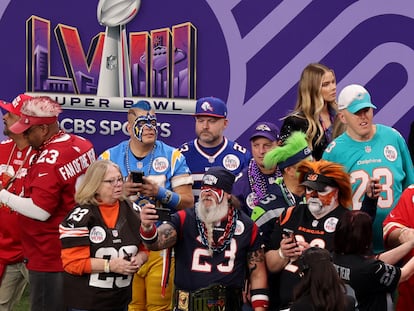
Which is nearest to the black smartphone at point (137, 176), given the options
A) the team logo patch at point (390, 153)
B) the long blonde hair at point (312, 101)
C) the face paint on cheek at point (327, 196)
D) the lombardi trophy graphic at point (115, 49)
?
the face paint on cheek at point (327, 196)

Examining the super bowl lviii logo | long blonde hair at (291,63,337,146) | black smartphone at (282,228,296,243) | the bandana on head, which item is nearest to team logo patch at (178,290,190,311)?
black smartphone at (282,228,296,243)

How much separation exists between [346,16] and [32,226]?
3481mm

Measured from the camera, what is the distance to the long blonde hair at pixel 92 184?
6.96 metres

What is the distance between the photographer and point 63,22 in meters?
9.91

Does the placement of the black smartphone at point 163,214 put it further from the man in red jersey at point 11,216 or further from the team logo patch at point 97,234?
the man in red jersey at point 11,216

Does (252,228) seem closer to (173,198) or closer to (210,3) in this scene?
(173,198)

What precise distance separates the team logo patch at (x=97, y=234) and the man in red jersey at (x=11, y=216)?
4.58 feet

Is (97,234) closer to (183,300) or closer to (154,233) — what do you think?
(154,233)

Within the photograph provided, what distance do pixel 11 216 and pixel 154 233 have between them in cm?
204

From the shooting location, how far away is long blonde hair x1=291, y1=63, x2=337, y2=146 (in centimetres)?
827

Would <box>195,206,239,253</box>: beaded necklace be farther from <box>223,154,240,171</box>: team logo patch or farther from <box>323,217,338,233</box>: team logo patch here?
<box>223,154,240,171</box>: team logo patch

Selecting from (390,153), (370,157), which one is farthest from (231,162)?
(390,153)

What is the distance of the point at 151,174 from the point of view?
Result: 26.6ft

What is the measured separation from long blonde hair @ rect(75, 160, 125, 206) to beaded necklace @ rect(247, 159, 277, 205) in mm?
1024
